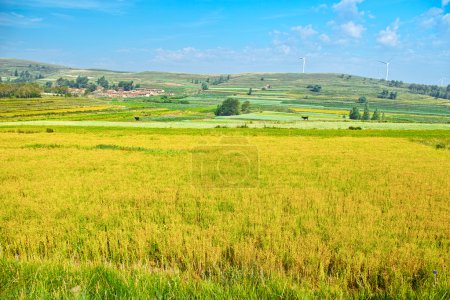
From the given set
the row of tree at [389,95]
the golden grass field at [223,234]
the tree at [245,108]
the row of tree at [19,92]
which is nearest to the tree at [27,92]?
the row of tree at [19,92]

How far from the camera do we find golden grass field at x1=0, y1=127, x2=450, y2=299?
4.65 metres

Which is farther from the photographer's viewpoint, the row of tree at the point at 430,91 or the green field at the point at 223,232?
the row of tree at the point at 430,91

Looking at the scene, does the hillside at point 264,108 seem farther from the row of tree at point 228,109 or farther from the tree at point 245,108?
the row of tree at point 228,109

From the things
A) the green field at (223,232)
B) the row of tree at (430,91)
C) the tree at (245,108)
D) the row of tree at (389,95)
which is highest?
the row of tree at (430,91)

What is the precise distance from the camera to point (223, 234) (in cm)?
686

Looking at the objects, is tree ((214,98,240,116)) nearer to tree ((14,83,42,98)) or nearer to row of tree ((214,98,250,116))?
row of tree ((214,98,250,116))

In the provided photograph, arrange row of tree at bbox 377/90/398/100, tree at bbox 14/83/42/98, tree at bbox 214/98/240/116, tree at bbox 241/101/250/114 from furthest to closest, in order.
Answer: row of tree at bbox 377/90/398/100, tree at bbox 14/83/42/98, tree at bbox 241/101/250/114, tree at bbox 214/98/240/116

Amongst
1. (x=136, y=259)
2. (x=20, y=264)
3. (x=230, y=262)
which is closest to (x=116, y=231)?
(x=136, y=259)

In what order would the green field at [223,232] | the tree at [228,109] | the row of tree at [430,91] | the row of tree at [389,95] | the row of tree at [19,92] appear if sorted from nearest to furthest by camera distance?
the green field at [223,232]
the tree at [228,109]
the row of tree at [19,92]
the row of tree at [389,95]
the row of tree at [430,91]

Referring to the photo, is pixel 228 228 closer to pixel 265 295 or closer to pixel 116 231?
pixel 116 231

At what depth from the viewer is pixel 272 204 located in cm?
953

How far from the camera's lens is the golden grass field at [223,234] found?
465 centimetres

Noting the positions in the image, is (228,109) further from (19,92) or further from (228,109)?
(19,92)

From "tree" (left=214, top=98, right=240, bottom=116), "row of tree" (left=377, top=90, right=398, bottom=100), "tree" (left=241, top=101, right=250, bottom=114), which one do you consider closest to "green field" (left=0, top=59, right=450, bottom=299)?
"tree" (left=214, top=98, right=240, bottom=116)
